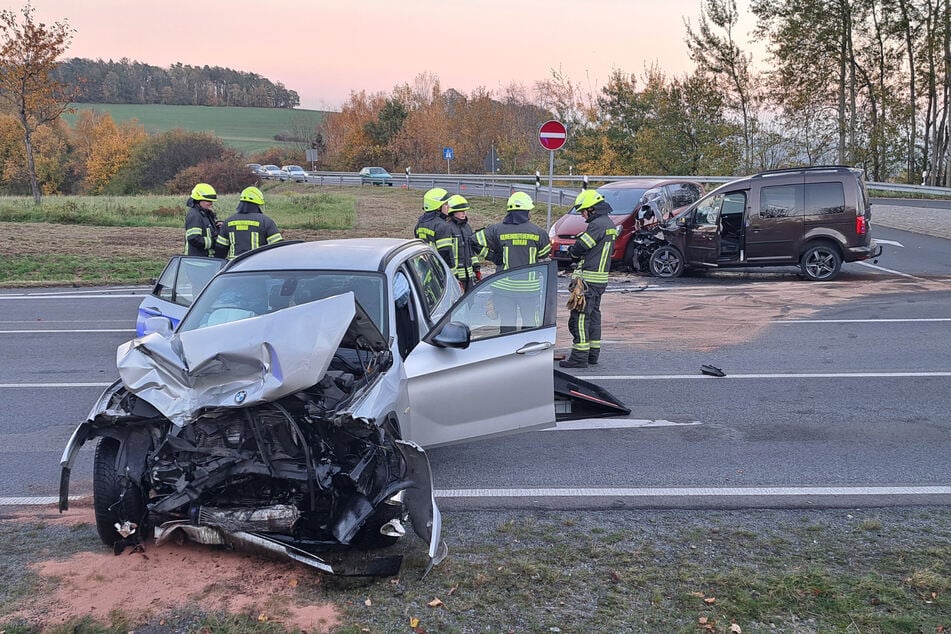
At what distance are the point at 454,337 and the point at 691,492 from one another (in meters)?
1.91

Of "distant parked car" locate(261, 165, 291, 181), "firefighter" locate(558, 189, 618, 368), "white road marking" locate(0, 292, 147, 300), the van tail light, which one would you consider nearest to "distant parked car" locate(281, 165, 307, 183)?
"distant parked car" locate(261, 165, 291, 181)

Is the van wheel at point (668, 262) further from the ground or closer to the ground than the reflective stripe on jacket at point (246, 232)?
closer to the ground

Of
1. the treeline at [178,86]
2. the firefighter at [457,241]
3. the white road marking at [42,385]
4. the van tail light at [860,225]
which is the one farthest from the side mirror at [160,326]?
the treeline at [178,86]

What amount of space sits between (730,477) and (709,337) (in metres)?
4.97

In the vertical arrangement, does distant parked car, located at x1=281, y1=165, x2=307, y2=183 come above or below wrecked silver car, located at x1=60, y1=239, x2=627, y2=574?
above

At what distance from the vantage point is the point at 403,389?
16.0 ft

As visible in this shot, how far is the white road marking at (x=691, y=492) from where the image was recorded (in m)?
5.30

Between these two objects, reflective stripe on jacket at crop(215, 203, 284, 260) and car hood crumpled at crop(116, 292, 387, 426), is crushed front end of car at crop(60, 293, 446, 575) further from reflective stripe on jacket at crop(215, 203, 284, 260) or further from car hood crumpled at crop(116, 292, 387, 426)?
reflective stripe on jacket at crop(215, 203, 284, 260)

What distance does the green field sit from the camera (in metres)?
98.8

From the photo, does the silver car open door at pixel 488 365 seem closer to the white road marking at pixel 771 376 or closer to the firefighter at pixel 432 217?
the white road marking at pixel 771 376

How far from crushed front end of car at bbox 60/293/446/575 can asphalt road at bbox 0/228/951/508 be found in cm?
113

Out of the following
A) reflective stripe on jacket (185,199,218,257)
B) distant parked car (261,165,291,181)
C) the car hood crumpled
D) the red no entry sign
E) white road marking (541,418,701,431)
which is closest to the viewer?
the car hood crumpled

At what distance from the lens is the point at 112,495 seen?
4.20 metres

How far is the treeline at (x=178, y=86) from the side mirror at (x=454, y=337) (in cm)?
11141
